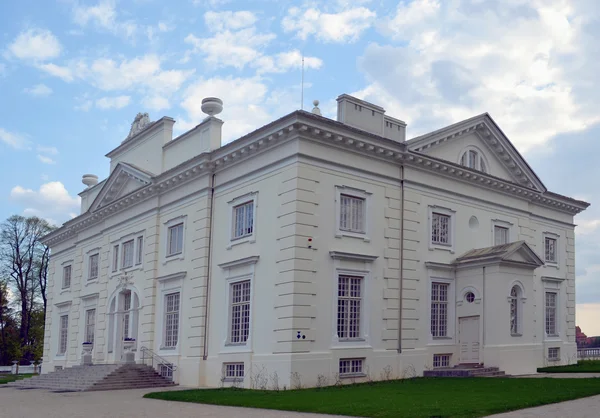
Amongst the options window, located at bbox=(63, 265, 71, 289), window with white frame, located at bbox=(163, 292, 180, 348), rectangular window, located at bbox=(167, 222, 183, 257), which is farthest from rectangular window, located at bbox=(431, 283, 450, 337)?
window, located at bbox=(63, 265, 71, 289)

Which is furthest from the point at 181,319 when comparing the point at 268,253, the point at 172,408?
the point at 172,408

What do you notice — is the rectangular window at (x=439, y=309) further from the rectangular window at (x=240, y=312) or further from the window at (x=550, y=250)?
the window at (x=550, y=250)

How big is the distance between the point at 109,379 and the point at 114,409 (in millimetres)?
10522

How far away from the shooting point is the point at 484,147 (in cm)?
3206

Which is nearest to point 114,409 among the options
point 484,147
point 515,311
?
point 515,311

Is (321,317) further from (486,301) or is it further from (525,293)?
(525,293)

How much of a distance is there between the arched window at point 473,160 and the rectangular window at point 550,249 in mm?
6525

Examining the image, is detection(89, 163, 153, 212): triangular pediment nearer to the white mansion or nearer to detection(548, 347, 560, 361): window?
the white mansion

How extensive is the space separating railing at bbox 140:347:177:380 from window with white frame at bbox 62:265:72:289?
14.7 m

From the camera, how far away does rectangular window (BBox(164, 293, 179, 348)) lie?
Result: 30.7 meters

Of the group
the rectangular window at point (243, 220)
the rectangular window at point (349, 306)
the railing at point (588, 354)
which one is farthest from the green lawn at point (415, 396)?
the railing at point (588, 354)

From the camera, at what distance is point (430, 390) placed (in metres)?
20.8

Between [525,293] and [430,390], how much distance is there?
9747mm

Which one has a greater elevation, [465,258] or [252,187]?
[252,187]
